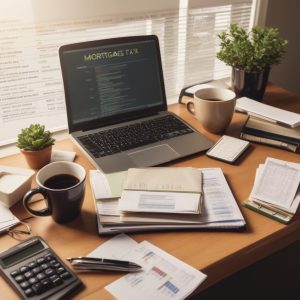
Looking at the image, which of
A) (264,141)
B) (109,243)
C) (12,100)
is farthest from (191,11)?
(109,243)

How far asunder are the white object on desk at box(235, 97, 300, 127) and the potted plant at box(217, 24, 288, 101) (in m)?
0.08

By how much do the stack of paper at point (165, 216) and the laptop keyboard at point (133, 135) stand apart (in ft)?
0.57

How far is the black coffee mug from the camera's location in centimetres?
81

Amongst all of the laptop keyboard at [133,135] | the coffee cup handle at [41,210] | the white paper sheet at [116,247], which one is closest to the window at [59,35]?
the laptop keyboard at [133,135]

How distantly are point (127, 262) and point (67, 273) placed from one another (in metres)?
0.11

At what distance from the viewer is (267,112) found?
4.09 ft

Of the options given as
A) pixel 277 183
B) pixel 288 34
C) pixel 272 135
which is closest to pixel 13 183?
pixel 277 183

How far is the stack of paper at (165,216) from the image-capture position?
83 centimetres

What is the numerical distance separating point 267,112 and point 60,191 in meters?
0.75

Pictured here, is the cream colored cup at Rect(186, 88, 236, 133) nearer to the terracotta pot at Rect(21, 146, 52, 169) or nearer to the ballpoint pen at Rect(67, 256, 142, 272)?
the terracotta pot at Rect(21, 146, 52, 169)

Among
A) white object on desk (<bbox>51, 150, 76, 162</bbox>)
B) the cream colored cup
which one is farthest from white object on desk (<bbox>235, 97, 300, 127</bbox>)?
white object on desk (<bbox>51, 150, 76, 162</bbox>)

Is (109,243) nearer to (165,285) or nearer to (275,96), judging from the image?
(165,285)

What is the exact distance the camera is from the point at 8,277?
0.71 meters

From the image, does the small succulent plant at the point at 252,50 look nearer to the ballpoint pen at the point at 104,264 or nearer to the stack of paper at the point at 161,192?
the stack of paper at the point at 161,192
